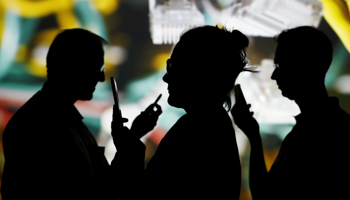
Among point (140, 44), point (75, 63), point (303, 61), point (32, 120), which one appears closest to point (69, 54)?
point (75, 63)

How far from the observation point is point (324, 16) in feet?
5.55

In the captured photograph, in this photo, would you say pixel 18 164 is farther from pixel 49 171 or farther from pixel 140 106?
pixel 140 106

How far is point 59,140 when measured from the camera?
761mm

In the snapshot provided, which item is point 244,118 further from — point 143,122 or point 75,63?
point 75,63

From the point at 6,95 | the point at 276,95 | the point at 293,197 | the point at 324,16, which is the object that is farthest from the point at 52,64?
the point at 324,16

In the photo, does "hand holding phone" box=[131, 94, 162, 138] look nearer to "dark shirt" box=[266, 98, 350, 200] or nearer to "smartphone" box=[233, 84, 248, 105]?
"smartphone" box=[233, 84, 248, 105]

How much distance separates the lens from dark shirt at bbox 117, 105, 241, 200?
0.59m

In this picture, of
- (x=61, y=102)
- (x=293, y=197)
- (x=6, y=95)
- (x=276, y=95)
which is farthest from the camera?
(x=276, y=95)

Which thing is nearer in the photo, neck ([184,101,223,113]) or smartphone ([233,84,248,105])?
neck ([184,101,223,113])

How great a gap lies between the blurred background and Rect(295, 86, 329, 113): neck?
0.82m

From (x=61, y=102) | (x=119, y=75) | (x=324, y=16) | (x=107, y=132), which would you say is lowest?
(x=107, y=132)

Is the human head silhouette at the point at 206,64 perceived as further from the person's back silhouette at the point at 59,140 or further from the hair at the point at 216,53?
the person's back silhouette at the point at 59,140

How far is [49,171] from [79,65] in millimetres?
303

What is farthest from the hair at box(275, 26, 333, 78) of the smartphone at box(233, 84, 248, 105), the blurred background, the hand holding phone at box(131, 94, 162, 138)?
the blurred background
